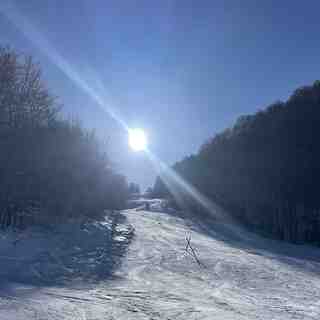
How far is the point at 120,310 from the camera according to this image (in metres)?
7.25

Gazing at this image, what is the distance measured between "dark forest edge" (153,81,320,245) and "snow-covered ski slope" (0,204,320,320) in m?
13.5

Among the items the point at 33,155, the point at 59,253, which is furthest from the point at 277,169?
the point at 59,253

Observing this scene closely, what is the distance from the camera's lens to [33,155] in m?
17.2

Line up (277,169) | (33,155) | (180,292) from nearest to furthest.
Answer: (180,292) < (33,155) < (277,169)

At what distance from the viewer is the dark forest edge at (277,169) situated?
28844 millimetres

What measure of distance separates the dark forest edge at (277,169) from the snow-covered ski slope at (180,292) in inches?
533

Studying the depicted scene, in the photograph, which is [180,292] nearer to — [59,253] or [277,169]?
[59,253]

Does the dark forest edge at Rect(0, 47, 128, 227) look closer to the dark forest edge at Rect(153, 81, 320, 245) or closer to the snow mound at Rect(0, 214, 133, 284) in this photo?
the snow mound at Rect(0, 214, 133, 284)

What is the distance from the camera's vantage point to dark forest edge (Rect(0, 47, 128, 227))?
1630 centimetres

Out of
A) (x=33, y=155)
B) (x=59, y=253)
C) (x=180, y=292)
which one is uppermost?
(x=33, y=155)

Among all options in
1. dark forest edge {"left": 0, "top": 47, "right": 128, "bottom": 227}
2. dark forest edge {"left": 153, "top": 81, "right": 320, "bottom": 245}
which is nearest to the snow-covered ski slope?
dark forest edge {"left": 0, "top": 47, "right": 128, "bottom": 227}

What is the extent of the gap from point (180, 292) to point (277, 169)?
861 inches

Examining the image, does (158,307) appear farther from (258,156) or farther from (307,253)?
(258,156)

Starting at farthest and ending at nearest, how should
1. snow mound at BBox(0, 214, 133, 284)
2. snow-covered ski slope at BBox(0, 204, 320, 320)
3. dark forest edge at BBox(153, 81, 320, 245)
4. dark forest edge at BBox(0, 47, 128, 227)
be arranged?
1. dark forest edge at BBox(153, 81, 320, 245)
2. dark forest edge at BBox(0, 47, 128, 227)
3. snow mound at BBox(0, 214, 133, 284)
4. snow-covered ski slope at BBox(0, 204, 320, 320)
